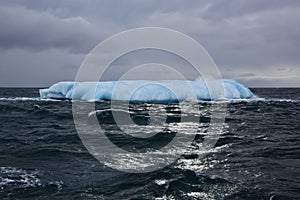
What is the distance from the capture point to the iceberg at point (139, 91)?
3516 cm

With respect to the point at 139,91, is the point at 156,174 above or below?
below

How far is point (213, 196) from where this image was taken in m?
6.02

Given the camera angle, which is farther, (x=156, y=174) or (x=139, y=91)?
(x=139, y=91)

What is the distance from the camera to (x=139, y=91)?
115 ft

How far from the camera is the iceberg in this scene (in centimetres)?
3516

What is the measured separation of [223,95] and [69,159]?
110 feet

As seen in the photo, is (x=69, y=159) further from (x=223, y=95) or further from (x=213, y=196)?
(x=223, y=95)

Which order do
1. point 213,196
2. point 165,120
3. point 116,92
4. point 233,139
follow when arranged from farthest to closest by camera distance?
point 116,92, point 165,120, point 233,139, point 213,196

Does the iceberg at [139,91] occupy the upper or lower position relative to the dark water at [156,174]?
upper

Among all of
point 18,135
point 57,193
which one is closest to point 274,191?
point 57,193

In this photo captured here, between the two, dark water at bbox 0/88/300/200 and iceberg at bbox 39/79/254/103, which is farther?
iceberg at bbox 39/79/254/103

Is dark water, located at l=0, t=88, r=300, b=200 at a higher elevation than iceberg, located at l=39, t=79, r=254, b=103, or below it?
below

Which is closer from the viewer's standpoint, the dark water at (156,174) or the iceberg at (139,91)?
the dark water at (156,174)

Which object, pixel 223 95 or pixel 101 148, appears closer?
pixel 101 148
